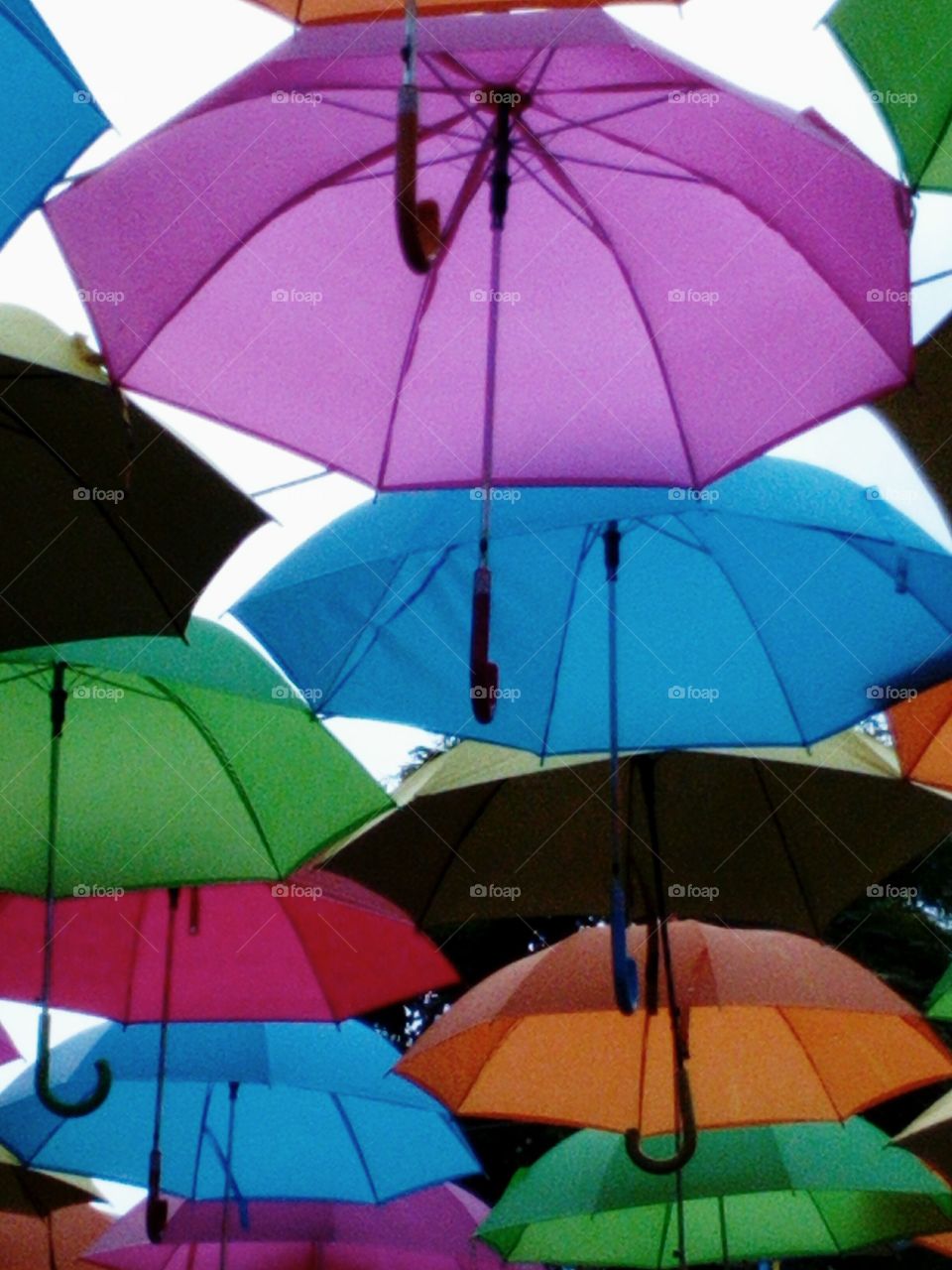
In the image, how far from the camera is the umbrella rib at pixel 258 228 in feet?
12.4

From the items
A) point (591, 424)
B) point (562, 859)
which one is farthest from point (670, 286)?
point (562, 859)

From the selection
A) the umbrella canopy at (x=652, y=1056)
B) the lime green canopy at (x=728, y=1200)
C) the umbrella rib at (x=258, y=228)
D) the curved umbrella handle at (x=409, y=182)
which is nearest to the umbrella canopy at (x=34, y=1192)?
the lime green canopy at (x=728, y=1200)

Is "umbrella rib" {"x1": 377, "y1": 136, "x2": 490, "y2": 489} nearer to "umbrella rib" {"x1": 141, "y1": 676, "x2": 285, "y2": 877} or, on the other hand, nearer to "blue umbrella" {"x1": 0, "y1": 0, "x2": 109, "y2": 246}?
"blue umbrella" {"x1": 0, "y1": 0, "x2": 109, "y2": 246}

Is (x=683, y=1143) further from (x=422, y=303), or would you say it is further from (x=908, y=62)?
(x=908, y=62)

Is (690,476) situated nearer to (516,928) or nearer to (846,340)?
(846,340)

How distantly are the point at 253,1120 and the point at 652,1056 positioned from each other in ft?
6.97

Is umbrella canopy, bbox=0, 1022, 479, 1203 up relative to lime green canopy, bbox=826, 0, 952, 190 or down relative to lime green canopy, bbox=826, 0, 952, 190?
down

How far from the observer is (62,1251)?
8766 millimetres

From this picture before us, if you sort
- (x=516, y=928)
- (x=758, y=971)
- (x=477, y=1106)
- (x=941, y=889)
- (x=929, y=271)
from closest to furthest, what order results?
(x=929, y=271) < (x=758, y=971) < (x=477, y=1106) < (x=516, y=928) < (x=941, y=889)

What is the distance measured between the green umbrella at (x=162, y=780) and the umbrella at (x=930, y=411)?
186 centimetres

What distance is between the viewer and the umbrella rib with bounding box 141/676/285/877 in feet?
16.4

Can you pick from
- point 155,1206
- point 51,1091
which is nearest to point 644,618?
point 51,1091

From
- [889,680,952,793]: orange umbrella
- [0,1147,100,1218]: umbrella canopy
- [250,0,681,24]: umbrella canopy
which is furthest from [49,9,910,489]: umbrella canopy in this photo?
[0,1147,100,1218]: umbrella canopy

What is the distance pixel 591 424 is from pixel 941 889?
1187cm
